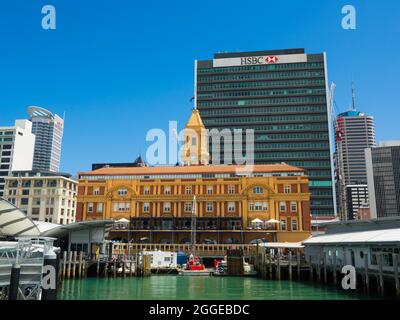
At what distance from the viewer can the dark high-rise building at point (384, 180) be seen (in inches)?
7146

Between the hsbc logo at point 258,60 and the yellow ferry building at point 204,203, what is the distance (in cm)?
7830

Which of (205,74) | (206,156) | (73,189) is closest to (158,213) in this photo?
(206,156)

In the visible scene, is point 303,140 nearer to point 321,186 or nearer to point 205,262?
point 321,186

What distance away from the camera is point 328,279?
47906 millimetres

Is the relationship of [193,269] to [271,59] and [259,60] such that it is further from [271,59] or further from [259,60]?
[271,59]

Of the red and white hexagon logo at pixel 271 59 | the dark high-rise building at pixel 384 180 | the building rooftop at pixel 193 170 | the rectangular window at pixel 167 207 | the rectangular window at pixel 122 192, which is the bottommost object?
the rectangular window at pixel 167 207

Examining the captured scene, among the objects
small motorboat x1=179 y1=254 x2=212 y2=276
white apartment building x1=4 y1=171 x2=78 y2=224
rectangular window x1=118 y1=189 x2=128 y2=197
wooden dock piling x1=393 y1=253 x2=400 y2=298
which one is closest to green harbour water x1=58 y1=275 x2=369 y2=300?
wooden dock piling x1=393 y1=253 x2=400 y2=298

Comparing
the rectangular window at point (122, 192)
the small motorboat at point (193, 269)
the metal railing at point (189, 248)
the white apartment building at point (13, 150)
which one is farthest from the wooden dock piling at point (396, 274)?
Answer: the white apartment building at point (13, 150)

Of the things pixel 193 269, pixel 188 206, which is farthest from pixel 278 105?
pixel 193 269

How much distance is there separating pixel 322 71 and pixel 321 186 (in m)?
45.4

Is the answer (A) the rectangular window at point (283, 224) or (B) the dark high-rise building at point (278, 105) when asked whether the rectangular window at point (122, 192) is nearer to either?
(A) the rectangular window at point (283, 224)

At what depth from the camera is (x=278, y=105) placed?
152000 millimetres

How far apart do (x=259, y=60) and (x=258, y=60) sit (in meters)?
0.45
